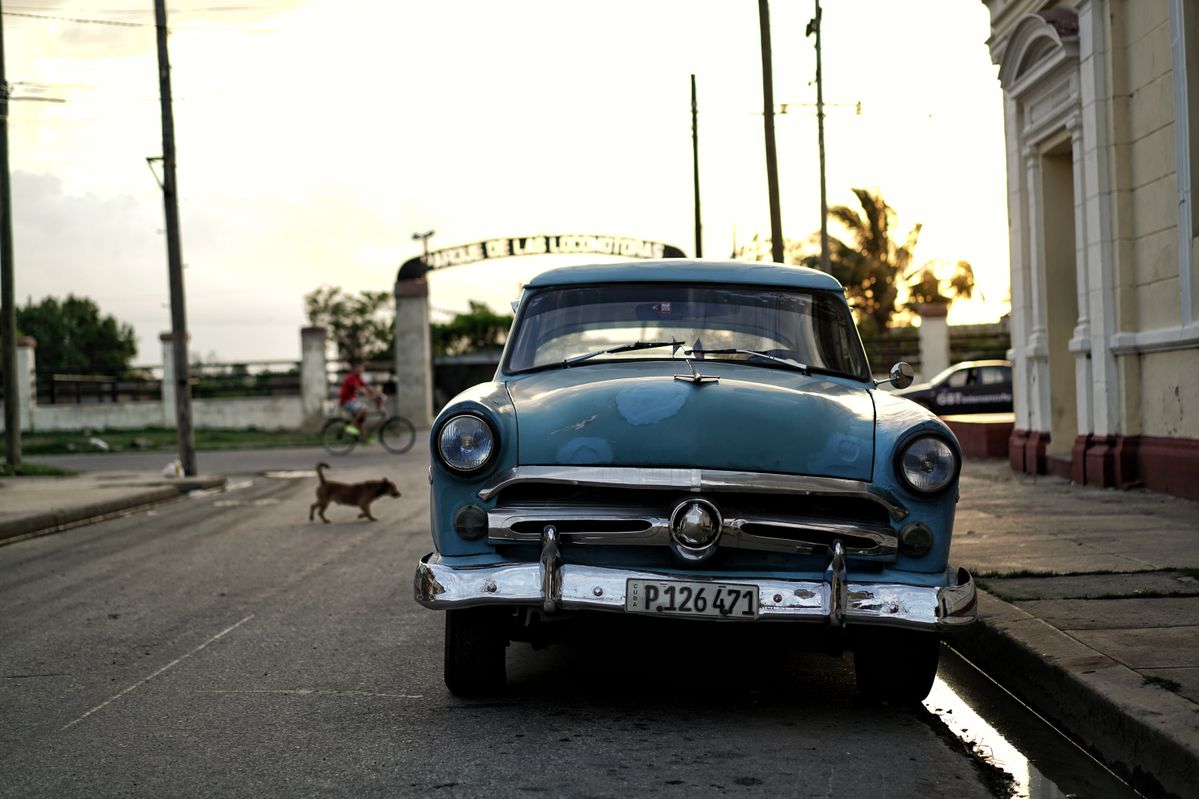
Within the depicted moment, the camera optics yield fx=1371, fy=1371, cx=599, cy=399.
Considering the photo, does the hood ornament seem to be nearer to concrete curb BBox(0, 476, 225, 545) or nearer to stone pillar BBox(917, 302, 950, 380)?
concrete curb BBox(0, 476, 225, 545)

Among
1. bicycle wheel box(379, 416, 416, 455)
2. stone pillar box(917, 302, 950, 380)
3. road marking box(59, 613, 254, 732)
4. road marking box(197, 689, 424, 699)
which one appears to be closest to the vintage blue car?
road marking box(197, 689, 424, 699)

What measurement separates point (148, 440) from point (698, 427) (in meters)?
28.5

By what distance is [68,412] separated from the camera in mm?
36844

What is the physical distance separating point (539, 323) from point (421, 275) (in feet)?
109

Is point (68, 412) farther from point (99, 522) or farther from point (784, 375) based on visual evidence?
point (784, 375)

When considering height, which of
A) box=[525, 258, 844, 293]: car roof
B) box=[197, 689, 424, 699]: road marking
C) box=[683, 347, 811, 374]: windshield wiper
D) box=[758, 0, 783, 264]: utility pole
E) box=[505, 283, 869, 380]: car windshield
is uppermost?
box=[758, 0, 783, 264]: utility pole

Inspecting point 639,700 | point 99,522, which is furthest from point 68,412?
→ point 639,700

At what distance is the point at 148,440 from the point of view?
3103cm

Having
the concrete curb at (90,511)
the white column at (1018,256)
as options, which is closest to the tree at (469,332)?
the concrete curb at (90,511)

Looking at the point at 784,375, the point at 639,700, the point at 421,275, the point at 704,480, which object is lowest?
the point at 639,700

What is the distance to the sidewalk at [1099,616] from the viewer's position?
4.14 metres

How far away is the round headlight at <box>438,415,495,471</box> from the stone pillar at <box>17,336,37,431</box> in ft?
113

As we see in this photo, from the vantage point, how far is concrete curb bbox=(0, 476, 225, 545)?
12117mm

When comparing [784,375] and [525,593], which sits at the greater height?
[784,375]
